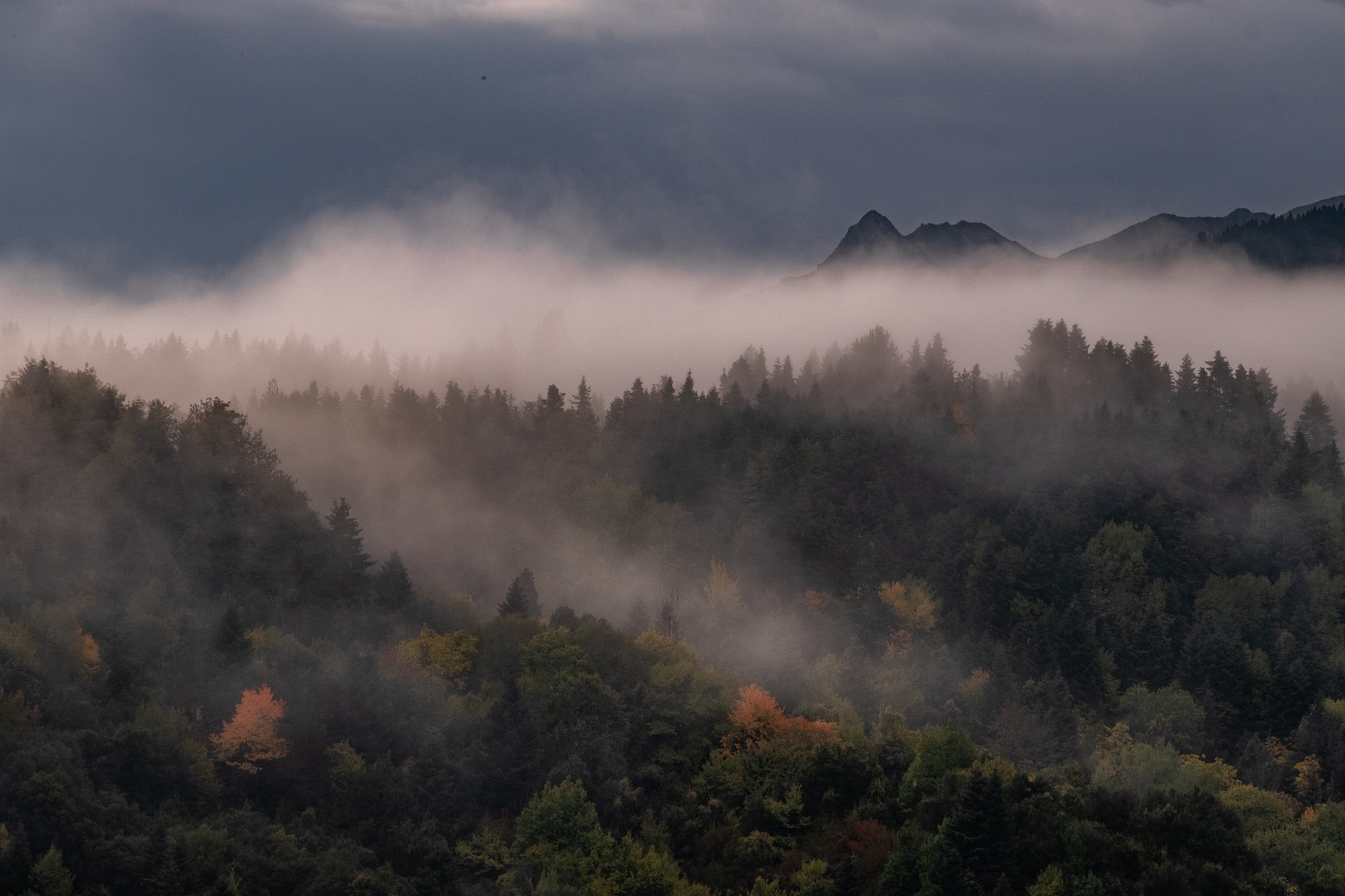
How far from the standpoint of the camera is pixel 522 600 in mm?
159625

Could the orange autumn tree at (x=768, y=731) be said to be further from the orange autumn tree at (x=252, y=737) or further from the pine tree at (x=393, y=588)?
the pine tree at (x=393, y=588)

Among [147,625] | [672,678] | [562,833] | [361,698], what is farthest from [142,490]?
[562,833]

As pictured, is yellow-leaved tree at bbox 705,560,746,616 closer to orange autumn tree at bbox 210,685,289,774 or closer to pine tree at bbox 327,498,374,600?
pine tree at bbox 327,498,374,600

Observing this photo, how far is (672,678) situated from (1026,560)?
69652 mm

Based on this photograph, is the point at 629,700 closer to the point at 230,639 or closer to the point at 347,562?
the point at 230,639

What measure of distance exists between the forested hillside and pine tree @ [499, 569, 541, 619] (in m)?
0.92

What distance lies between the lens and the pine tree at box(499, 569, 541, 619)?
157500mm

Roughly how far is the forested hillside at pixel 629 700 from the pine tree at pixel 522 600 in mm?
916

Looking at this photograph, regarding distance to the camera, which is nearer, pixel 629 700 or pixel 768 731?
pixel 768 731

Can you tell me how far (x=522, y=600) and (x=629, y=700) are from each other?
31.5m

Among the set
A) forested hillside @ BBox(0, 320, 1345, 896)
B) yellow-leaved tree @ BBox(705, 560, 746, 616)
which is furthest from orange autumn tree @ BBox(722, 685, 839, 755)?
yellow-leaved tree @ BBox(705, 560, 746, 616)

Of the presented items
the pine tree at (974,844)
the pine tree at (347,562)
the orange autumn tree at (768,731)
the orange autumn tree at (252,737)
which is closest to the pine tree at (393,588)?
the pine tree at (347,562)

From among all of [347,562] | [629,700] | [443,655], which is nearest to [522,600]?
[443,655]

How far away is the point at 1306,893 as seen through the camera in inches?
3974
